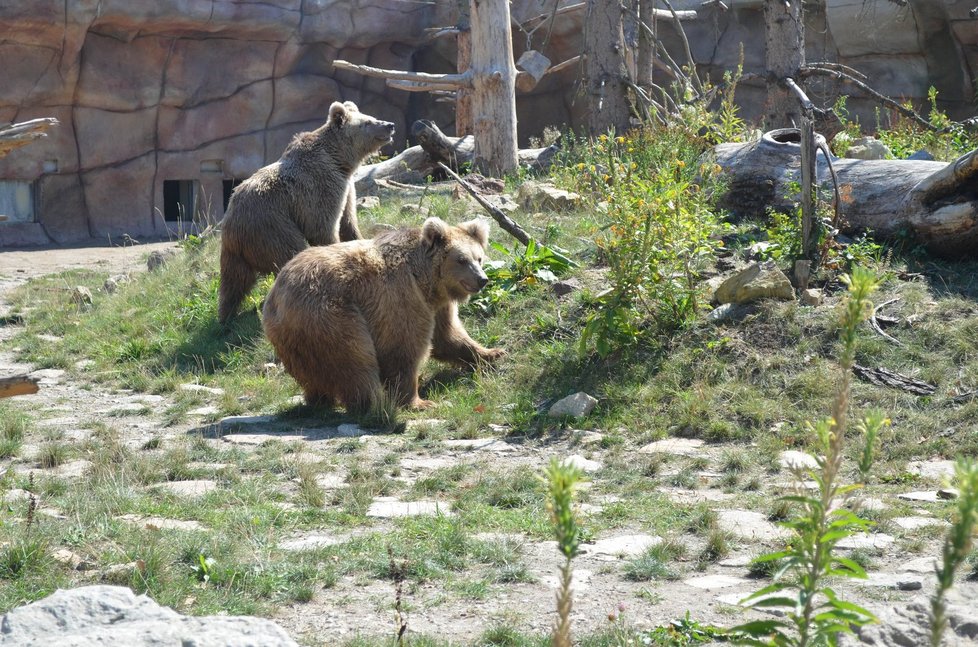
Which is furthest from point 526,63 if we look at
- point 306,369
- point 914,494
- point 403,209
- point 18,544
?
point 18,544

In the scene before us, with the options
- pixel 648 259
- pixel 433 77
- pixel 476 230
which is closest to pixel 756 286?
pixel 648 259

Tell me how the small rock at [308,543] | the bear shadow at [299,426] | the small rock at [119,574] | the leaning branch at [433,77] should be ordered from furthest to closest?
the leaning branch at [433,77] < the bear shadow at [299,426] < the small rock at [308,543] < the small rock at [119,574]

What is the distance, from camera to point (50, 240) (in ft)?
61.4

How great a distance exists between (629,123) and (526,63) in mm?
4581

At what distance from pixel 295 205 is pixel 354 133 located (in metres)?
0.98

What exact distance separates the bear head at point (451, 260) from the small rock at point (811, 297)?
2.27 m

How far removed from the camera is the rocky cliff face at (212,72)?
59.9 feet

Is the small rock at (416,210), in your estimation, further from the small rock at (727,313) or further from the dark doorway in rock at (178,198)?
the dark doorway in rock at (178,198)

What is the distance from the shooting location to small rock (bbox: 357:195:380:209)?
1196 cm

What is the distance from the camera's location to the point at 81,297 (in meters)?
11.5

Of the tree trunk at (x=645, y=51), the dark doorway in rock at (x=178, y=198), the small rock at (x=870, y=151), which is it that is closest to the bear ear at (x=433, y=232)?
the small rock at (x=870, y=151)

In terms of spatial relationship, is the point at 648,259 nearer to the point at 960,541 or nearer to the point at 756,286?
the point at 756,286

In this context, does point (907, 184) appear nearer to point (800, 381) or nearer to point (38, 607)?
point (800, 381)

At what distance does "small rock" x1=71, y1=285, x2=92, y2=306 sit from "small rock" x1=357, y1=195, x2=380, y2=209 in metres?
3.08
